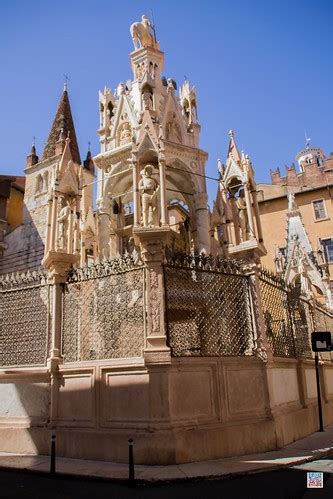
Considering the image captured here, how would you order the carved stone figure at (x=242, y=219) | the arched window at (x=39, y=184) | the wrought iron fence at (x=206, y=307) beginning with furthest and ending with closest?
1. the arched window at (x=39, y=184)
2. the carved stone figure at (x=242, y=219)
3. the wrought iron fence at (x=206, y=307)

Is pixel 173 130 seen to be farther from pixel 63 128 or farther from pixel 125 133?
pixel 63 128

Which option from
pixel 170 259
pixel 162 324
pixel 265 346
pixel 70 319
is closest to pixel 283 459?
pixel 265 346

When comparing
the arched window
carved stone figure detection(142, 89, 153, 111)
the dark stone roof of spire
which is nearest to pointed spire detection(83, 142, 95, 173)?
the dark stone roof of spire

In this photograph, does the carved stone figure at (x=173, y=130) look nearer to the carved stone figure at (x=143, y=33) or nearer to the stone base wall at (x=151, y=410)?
the carved stone figure at (x=143, y=33)

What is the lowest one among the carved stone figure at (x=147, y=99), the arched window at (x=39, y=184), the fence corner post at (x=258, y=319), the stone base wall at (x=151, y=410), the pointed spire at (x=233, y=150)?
the stone base wall at (x=151, y=410)

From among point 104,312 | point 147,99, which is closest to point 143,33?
point 147,99

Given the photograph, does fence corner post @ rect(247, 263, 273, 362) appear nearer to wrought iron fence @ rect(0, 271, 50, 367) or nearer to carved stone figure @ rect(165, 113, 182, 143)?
wrought iron fence @ rect(0, 271, 50, 367)

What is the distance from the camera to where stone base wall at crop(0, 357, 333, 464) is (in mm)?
7953

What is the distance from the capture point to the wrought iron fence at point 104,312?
9031mm

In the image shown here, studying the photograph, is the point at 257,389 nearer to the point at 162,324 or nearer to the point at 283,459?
the point at 283,459

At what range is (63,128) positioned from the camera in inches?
1499

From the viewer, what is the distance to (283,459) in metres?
7.69

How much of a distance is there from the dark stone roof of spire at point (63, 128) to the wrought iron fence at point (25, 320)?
2639cm

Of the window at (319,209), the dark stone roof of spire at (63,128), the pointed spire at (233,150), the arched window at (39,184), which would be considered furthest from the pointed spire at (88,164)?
the pointed spire at (233,150)
